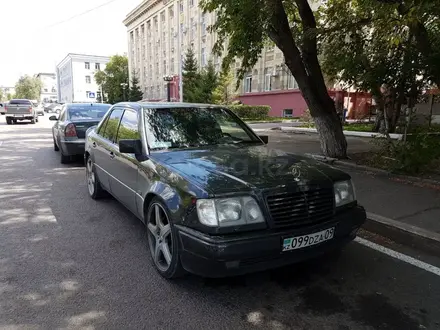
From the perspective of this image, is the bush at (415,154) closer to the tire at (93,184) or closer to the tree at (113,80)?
the tire at (93,184)

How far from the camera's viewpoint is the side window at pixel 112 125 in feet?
16.1

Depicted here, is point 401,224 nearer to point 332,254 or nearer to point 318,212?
point 332,254

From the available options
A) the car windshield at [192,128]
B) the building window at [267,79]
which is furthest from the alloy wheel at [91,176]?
the building window at [267,79]

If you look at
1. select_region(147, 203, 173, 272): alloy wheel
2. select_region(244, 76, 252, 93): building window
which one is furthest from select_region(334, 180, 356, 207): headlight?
select_region(244, 76, 252, 93): building window

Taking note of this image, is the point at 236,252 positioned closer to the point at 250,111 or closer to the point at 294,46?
the point at 294,46

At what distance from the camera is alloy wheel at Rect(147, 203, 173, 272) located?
324 cm

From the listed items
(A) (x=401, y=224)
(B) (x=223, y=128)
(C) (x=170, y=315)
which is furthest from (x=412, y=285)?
(B) (x=223, y=128)

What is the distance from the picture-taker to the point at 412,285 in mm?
3209

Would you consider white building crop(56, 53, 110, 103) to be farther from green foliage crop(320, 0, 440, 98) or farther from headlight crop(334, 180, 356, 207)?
headlight crop(334, 180, 356, 207)

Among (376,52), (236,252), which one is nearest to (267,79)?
(376,52)

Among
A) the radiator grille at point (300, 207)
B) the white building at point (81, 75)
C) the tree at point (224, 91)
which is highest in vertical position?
the white building at point (81, 75)

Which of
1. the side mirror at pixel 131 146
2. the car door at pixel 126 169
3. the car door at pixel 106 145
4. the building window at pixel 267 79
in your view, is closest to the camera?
the side mirror at pixel 131 146

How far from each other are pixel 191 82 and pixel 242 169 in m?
33.5

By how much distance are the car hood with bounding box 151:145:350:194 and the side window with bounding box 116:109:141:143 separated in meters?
0.64
